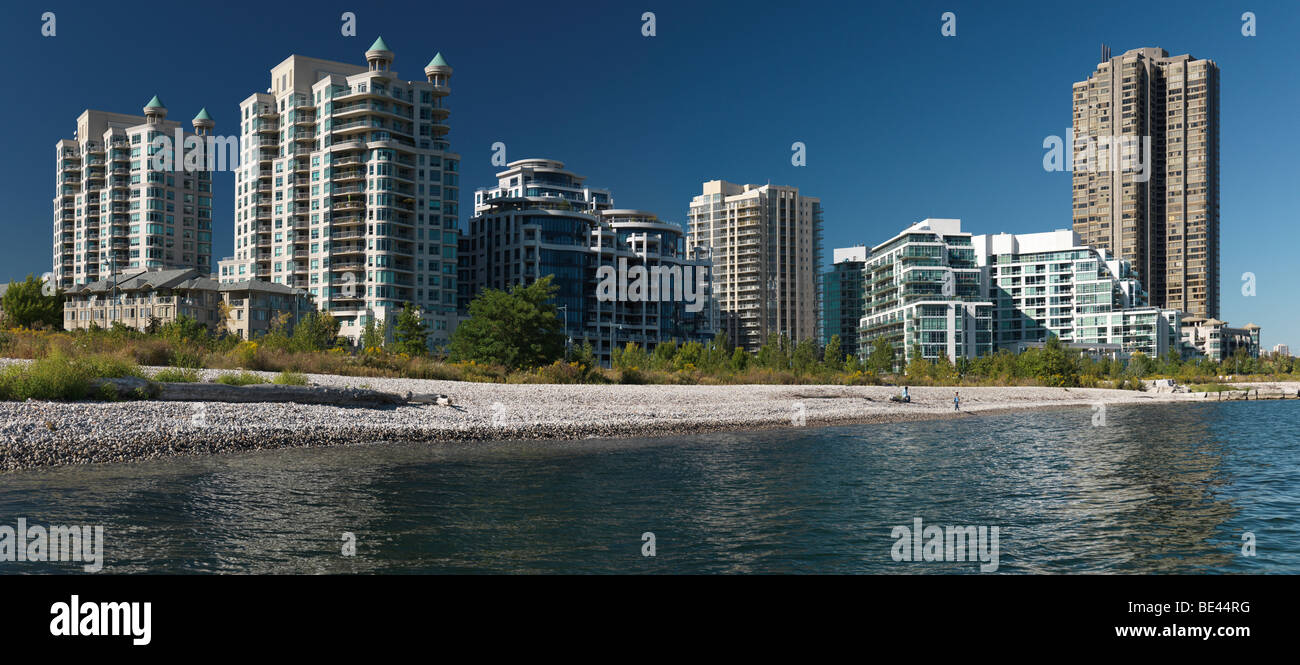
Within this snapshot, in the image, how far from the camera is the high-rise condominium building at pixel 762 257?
180000mm

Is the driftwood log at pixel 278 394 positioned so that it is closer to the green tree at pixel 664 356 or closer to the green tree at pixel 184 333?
the green tree at pixel 184 333

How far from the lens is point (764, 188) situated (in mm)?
182625

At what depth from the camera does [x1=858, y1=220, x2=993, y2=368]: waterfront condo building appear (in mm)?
134375

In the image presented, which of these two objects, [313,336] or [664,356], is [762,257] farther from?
[313,336]

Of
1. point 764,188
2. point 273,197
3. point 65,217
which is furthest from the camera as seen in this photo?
point 764,188

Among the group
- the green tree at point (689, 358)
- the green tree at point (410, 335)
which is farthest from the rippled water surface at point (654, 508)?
the green tree at point (689, 358)

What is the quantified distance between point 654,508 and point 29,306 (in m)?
98.6

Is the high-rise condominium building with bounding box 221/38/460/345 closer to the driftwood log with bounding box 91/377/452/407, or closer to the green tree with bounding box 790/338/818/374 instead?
the green tree with bounding box 790/338/818/374

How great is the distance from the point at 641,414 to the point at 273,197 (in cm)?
10772

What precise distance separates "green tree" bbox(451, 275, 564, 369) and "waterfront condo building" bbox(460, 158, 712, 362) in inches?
2741

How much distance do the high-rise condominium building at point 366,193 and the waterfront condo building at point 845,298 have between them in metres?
95.6

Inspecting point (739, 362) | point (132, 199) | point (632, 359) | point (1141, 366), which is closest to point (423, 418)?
point (632, 359)
